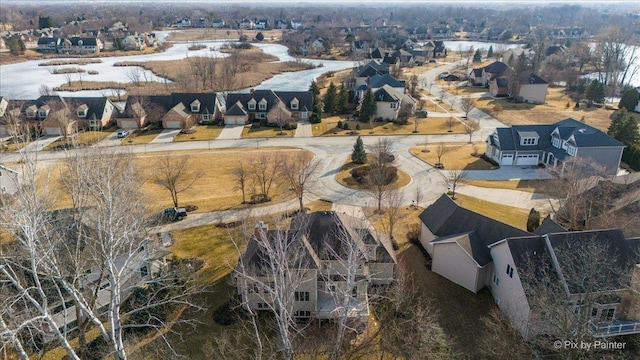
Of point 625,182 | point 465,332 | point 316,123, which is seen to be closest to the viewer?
point 465,332

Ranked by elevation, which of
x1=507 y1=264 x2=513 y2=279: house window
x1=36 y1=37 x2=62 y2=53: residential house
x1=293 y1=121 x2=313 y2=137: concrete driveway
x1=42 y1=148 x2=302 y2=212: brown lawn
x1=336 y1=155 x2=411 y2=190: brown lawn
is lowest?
x1=42 y1=148 x2=302 y2=212: brown lawn

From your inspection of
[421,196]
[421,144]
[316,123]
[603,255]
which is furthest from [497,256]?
[316,123]

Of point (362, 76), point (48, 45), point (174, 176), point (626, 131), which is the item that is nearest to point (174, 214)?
point (174, 176)

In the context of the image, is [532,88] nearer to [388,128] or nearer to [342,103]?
[388,128]

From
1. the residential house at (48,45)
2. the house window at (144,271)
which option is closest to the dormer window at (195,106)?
the house window at (144,271)

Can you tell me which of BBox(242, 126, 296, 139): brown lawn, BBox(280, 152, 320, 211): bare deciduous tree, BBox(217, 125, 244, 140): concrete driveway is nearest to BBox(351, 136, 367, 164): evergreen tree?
BBox(280, 152, 320, 211): bare deciduous tree

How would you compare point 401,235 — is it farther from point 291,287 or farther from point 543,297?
point 291,287

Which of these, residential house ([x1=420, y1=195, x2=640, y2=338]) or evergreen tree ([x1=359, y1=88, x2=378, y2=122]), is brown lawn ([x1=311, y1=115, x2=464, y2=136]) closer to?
evergreen tree ([x1=359, y1=88, x2=378, y2=122])
